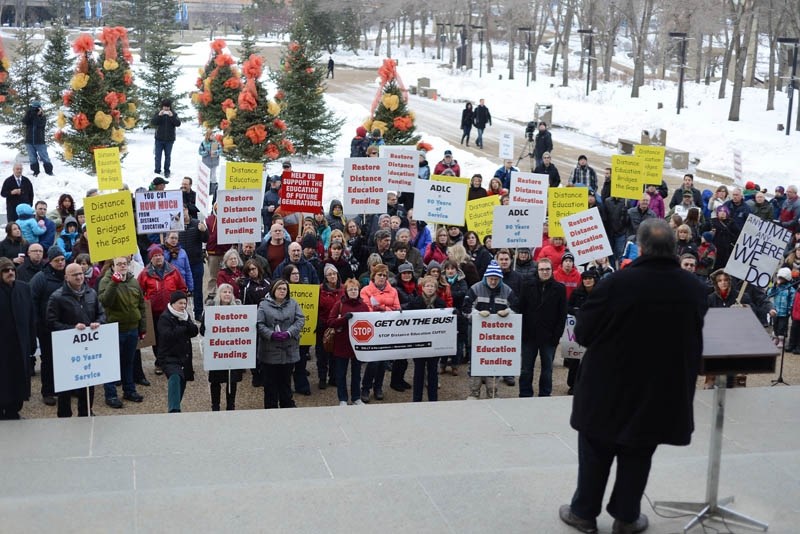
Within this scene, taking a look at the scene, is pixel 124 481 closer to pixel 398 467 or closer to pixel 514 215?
pixel 398 467

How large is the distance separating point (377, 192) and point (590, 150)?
2443cm

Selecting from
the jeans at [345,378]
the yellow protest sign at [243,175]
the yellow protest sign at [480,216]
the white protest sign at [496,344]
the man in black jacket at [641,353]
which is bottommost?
the jeans at [345,378]

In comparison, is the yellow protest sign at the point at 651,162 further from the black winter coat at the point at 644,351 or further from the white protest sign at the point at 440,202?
the black winter coat at the point at 644,351

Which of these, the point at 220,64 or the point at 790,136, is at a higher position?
the point at 220,64

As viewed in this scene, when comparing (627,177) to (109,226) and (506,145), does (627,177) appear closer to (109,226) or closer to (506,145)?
(109,226)

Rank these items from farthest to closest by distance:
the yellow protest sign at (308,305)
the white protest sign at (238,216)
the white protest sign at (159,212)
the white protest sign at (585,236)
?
the white protest sign at (159,212) → the white protest sign at (238,216) → the white protest sign at (585,236) → the yellow protest sign at (308,305)

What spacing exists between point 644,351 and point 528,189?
10.4 m

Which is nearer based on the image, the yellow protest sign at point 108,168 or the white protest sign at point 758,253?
the white protest sign at point 758,253

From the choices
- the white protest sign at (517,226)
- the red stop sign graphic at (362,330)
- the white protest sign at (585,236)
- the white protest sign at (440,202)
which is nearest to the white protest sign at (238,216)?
the white protest sign at (440,202)

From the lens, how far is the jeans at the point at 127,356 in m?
10.2

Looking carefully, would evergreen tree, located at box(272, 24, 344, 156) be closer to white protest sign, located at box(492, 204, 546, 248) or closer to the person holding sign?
white protest sign, located at box(492, 204, 546, 248)

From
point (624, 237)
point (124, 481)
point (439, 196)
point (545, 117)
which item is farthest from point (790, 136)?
point (124, 481)

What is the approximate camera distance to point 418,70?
239 ft

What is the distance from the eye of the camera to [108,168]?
16094mm
